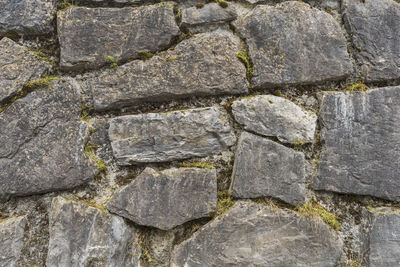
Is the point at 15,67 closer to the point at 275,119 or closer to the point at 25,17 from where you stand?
the point at 25,17

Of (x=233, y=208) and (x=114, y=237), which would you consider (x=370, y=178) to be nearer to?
(x=233, y=208)

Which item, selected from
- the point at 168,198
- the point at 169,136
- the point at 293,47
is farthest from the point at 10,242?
the point at 293,47

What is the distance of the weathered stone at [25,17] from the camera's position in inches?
57.9

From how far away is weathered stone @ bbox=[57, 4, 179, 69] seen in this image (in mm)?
1471

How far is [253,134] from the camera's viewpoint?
1.43m

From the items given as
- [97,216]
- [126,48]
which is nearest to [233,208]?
[97,216]

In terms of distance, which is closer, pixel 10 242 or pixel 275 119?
pixel 10 242

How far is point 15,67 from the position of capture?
1.44 metres

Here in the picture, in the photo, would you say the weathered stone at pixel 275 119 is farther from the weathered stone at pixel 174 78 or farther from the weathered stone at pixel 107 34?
the weathered stone at pixel 107 34

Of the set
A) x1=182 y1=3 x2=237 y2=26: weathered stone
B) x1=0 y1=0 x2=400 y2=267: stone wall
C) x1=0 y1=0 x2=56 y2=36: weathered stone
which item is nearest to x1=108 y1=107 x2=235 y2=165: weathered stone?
x1=0 y1=0 x2=400 y2=267: stone wall

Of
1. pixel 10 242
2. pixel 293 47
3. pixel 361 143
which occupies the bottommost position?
pixel 10 242

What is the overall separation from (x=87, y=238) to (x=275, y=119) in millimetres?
974

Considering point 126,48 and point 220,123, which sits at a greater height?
point 126,48

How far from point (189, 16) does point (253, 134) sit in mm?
641
